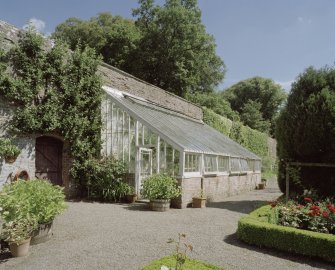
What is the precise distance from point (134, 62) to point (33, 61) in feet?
67.0

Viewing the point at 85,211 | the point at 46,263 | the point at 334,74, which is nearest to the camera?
the point at 46,263

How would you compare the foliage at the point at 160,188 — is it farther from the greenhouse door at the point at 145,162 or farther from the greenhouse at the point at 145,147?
the greenhouse door at the point at 145,162

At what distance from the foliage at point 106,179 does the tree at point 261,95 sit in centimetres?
4112

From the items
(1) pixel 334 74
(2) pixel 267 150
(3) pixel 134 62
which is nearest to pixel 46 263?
(1) pixel 334 74

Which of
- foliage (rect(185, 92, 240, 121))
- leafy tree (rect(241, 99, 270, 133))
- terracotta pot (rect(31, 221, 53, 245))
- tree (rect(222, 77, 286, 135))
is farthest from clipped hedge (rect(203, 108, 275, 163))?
terracotta pot (rect(31, 221, 53, 245))

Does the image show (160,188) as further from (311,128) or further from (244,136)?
(244,136)

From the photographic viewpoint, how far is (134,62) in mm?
31188

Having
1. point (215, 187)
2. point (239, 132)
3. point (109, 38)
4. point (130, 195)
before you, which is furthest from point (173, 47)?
point (130, 195)

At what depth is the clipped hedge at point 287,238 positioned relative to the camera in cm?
636

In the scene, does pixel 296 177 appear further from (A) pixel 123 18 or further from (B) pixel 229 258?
(A) pixel 123 18

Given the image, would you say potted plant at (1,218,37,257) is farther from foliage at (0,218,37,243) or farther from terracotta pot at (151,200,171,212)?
terracotta pot at (151,200,171,212)

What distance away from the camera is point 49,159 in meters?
12.4

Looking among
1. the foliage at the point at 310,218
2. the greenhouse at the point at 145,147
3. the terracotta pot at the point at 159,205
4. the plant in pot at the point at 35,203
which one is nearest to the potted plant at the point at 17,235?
the plant in pot at the point at 35,203

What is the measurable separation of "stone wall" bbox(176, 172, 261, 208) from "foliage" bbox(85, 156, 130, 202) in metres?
2.22
